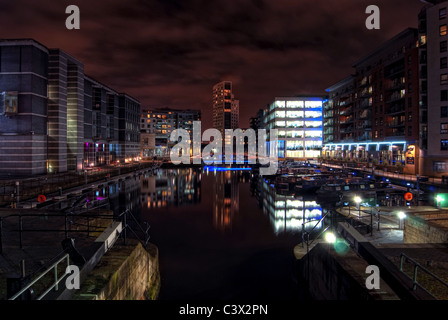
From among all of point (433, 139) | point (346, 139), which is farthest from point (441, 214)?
point (346, 139)

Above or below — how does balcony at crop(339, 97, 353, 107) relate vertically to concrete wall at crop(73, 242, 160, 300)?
above

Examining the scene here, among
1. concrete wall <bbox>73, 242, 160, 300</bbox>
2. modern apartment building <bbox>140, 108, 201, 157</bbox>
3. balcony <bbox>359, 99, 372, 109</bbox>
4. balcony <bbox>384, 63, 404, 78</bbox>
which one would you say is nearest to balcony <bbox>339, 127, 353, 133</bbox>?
balcony <bbox>359, 99, 372, 109</bbox>

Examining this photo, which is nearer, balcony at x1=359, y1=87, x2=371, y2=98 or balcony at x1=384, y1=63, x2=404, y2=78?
balcony at x1=384, y1=63, x2=404, y2=78

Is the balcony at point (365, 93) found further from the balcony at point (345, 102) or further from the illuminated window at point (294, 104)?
the illuminated window at point (294, 104)

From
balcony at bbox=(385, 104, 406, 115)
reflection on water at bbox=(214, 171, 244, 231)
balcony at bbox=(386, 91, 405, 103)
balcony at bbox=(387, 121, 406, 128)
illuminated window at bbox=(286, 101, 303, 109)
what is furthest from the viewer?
illuminated window at bbox=(286, 101, 303, 109)

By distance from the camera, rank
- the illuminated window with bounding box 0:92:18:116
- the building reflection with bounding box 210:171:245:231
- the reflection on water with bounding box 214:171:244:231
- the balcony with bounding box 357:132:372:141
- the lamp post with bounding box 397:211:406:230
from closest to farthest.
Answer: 1. the lamp post with bounding box 397:211:406:230
2. the building reflection with bounding box 210:171:245:231
3. the reflection on water with bounding box 214:171:244:231
4. the illuminated window with bounding box 0:92:18:116
5. the balcony with bounding box 357:132:372:141

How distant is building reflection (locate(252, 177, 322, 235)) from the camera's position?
29016mm

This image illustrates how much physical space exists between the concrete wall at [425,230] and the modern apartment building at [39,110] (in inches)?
1712

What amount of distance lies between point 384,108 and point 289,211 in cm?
4493

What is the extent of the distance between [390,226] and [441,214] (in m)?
3.00

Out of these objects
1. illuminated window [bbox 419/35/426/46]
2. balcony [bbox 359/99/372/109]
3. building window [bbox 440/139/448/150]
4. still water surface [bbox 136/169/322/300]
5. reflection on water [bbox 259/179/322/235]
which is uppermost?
illuminated window [bbox 419/35/426/46]

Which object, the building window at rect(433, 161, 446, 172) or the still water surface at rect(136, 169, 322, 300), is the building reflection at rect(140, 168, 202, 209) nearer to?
the still water surface at rect(136, 169, 322, 300)

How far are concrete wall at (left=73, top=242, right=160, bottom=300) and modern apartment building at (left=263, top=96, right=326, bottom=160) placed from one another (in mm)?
106229
